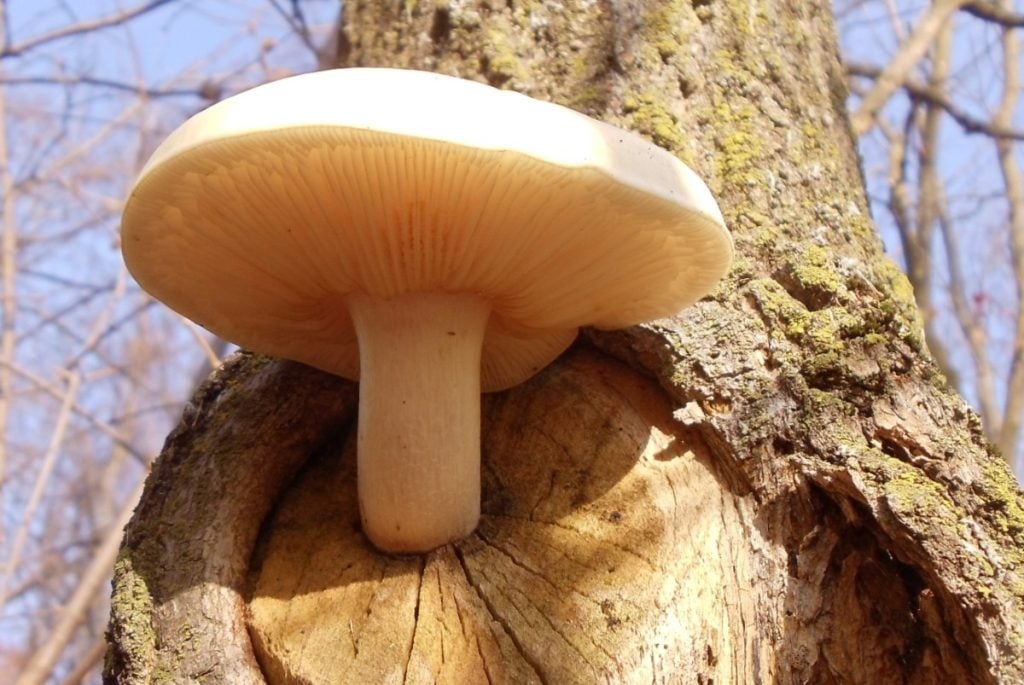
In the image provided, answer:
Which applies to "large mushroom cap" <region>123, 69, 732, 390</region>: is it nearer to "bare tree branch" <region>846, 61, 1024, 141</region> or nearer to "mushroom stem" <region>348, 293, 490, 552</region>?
"mushroom stem" <region>348, 293, 490, 552</region>

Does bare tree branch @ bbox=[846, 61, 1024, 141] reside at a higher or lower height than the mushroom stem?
higher

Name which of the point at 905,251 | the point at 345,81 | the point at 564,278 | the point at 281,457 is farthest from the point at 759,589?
the point at 905,251

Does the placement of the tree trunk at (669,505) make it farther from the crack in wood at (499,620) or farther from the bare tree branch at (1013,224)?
the bare tree branch at (1013,224)

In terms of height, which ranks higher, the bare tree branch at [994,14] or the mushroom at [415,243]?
the bare tree branch at [994,14]

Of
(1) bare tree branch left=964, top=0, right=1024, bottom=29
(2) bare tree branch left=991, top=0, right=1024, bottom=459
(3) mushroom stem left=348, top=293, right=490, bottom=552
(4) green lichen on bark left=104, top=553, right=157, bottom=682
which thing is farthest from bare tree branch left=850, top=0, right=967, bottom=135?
(4) green lichen on bark left=104, top=553, right=157, bottom=682

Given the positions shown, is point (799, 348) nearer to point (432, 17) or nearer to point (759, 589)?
point (759, 589)

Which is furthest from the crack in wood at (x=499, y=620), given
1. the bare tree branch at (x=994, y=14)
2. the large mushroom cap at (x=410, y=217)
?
the bare tree branch at (x=994, y=14)
